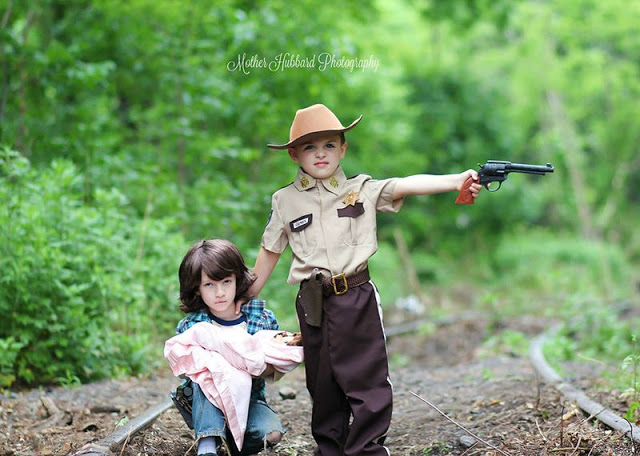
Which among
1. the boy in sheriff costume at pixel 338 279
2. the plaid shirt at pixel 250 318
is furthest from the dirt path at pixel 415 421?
the plaid shirt at pixel 250 318

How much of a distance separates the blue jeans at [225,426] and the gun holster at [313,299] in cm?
56

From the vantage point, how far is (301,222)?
422 centimetres

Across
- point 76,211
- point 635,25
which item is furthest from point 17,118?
point 635,25

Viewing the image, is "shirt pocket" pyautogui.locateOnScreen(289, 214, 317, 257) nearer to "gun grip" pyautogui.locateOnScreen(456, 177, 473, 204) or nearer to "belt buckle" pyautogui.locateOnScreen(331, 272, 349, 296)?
"belt buckle" pyautogui.locateOnScreen(331, 272, 349, 296)

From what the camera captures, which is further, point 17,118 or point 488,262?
point 488,262

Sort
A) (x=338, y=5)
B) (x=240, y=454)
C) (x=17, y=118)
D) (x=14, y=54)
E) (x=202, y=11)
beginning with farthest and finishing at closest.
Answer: (x=338, y=5) < (x=202, y=11) < (x=17, y=118) < (x=14, y=54) < (x=240, y=454)

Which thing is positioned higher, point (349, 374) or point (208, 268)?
point (208, 268)

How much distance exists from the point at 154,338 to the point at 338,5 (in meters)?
7.96

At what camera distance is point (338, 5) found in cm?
1374

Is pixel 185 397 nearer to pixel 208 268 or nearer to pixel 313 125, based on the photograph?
pixel 208 268

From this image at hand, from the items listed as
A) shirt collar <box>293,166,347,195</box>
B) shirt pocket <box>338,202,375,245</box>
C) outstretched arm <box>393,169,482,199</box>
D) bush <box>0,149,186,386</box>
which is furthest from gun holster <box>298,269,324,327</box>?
bush <box>0,149,186,386</box>

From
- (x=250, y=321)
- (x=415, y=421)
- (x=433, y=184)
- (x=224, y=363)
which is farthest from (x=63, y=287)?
(x=433, y=184)

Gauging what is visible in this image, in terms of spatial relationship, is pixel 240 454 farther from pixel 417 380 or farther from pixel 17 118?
pixel 17 118

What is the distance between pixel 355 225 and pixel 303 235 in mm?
283
